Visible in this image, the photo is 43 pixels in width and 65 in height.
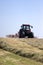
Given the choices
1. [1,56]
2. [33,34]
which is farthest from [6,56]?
[33,34]

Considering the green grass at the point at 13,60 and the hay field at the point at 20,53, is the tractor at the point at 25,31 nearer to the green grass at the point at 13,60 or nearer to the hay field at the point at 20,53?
the hay field at the point at 20,53

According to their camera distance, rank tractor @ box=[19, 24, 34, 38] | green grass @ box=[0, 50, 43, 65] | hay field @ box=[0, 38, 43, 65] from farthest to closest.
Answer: tractor @ box=[19, 24, 34, 38]
hay field @ box=[0, 38, 43, 65]
green grass @ box=[0, 50, 43, 65]

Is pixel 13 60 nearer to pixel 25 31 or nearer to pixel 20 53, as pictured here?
pixel 20 53

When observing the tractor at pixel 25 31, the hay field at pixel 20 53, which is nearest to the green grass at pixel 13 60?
the hay field at pixel 20 53

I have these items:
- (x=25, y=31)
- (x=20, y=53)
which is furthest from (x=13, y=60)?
(x=25, y=31)

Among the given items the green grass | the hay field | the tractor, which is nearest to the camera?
the green grass

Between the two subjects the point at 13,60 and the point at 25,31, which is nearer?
the point at 13,60

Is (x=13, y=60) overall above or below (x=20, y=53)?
below

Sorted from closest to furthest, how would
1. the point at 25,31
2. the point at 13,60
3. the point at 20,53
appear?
the point at 13,60 → the point at 20,53 → the point at 25,31

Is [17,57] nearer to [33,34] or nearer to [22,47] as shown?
[22,47]

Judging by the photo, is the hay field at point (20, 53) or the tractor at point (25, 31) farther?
the tractor at point (25, 31)

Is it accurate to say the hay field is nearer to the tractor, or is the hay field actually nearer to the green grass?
the green grass

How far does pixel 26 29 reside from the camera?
35.7 m

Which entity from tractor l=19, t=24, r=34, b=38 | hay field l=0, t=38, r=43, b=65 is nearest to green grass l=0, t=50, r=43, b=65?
hay field l=0, t=38, r=43, b=65
